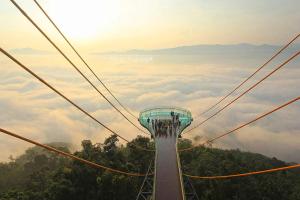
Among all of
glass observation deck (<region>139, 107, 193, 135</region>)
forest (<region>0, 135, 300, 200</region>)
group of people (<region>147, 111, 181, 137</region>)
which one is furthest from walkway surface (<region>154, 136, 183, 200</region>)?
glass observation deck (<region>139, 107, 193, 135</region>)

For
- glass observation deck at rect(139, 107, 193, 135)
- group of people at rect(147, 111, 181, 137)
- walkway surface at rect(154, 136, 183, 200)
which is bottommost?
walkway surface at rect(154, 136, 183, 200)

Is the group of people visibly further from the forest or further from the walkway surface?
the forest

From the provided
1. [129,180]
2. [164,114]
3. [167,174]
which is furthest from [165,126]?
[167,174]

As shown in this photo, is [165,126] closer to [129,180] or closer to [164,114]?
[129,180]

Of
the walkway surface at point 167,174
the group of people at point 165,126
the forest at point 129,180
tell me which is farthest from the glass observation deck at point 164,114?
the walkway surface at point 167,174

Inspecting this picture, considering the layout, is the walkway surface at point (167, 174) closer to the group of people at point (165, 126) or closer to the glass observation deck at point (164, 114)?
the group of people at point (165, 126)

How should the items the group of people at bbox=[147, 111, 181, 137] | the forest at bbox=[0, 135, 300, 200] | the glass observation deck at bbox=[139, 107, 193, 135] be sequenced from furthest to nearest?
the glass observation deck at bbox=[139, 107, 193, 135], the forest at bbox=[0, 135, 300, 200], the group of people at bbox=[147, 111, 181, 137]

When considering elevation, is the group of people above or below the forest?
above
